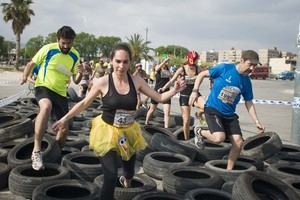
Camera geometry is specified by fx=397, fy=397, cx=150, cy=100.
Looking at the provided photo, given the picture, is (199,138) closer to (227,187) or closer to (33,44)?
(227,187)

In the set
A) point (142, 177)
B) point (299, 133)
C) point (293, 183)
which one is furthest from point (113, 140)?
point (299, 133)

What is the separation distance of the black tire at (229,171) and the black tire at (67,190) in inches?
78.6

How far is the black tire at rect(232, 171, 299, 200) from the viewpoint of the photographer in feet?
14.7

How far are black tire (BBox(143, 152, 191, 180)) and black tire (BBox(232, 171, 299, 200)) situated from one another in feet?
5.11

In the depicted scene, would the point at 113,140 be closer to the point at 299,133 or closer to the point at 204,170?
the point at 204,170

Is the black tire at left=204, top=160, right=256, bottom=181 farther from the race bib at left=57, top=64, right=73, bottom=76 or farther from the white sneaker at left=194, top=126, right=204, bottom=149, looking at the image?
the race bib at left=57, top=64, right=73, bottom=76

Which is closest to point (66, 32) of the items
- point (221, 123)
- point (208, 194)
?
point (221, 123)

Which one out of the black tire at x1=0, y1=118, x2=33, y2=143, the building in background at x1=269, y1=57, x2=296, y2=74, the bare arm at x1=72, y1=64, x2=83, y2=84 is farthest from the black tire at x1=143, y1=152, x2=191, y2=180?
the building in background at x1=269, y1=57, x2=296, y2=74

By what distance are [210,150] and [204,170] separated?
144cm

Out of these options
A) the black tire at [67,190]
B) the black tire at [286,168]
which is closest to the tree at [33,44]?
the black tire at [286,168]

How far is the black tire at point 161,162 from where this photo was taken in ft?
20.5

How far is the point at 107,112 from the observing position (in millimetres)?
4352

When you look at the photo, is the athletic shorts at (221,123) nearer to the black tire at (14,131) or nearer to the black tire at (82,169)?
the black tire at (82,169)

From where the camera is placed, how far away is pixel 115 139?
4.29 m
